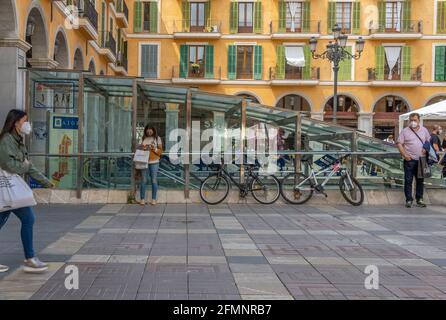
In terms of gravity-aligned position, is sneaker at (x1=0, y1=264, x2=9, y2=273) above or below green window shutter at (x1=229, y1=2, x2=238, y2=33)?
below

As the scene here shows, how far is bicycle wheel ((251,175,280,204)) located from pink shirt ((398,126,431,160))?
110 inches

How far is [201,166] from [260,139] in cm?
149

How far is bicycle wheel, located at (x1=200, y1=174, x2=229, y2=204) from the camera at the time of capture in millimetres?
12070

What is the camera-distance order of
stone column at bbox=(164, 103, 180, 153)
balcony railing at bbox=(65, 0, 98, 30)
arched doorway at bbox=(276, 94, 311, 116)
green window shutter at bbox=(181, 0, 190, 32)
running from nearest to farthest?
stone column at bbox=(164, 103, 180, 153) < balcony railing at bbox=(65, 0, 98, 30) < arched doorway at bbox=(276, 94, 311, 116) < green window shutter at bbox=(181, 0, 190, 32)

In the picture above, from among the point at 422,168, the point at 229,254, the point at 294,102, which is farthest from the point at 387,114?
the point at 229,254

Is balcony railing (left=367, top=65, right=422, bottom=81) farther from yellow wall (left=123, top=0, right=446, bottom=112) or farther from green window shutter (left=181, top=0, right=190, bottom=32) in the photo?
green window shutter (left=181, top=0, right=190, bottom=32)

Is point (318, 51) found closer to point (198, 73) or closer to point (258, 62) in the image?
point (258, 62)

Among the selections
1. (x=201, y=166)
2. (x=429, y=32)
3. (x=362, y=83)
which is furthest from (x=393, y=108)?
(x=201, y=166)

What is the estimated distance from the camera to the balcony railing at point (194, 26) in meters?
39.7

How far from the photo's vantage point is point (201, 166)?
12352 millimetres

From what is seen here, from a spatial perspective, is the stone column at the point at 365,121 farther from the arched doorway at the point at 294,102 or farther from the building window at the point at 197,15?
the building window at the point at 197,15

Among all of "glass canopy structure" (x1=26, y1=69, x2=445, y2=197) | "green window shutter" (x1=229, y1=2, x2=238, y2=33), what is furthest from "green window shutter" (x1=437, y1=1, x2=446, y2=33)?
"glass canopy structure" (x1=26, y1=69, x2=445, y2=197)

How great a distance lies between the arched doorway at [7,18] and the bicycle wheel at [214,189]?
632 centimetres

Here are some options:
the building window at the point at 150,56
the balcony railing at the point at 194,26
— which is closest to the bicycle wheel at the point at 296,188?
the balcony railing at the point at 194,26
